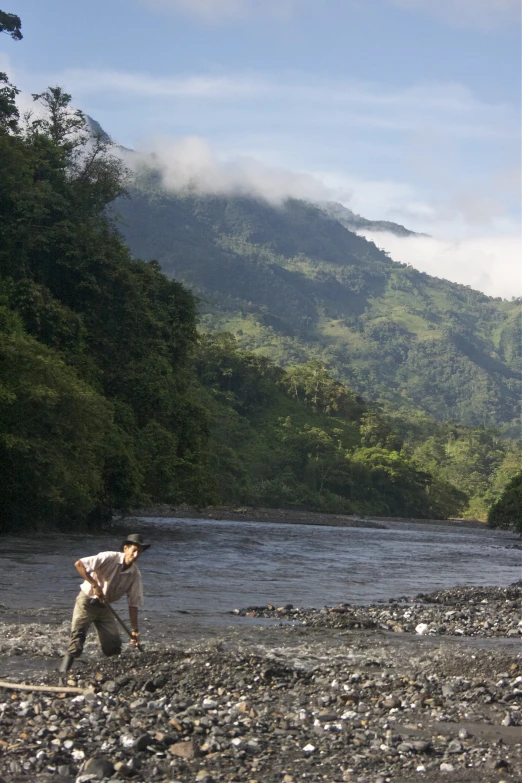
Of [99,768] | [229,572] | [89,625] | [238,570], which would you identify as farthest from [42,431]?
[99,768]

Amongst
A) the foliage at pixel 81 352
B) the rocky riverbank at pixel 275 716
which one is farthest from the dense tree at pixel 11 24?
the rocky riverbank at pixel 275 716

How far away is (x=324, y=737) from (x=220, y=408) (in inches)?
3142

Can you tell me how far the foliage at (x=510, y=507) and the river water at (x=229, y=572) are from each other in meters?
2.13

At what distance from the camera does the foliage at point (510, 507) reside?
49250 millimetres

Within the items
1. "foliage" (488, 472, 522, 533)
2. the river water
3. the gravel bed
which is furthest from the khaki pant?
"foliage" (488, 472, 522, 533)

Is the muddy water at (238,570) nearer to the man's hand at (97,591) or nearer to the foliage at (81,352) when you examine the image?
the foliage at (81,352)

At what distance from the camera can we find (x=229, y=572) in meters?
25.8

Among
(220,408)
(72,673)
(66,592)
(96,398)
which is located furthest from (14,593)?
(220,408)

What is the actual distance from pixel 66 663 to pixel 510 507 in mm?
42078

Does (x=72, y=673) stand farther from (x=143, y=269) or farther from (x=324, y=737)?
(x=143, y=269)

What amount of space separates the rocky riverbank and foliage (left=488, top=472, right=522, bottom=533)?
3681cm

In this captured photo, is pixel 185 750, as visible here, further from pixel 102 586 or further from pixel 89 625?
pixel 89 625

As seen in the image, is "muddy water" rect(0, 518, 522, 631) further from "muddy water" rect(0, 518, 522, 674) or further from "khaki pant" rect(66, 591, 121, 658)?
"khaki pant" rect(66, 591, 121, 658)

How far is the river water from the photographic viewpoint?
54.7 feet
